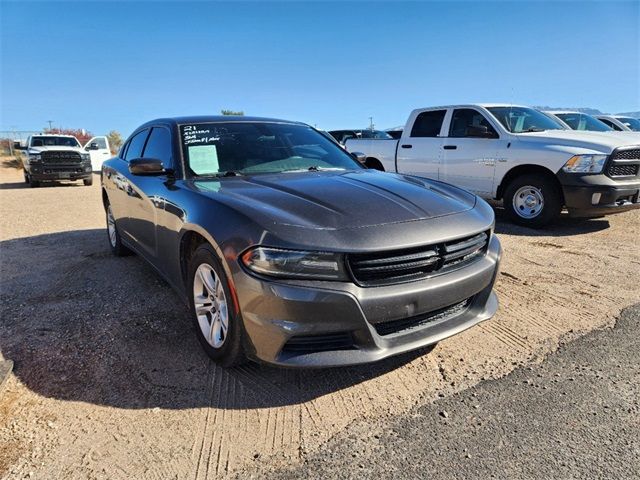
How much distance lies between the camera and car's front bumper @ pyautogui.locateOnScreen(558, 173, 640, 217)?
6.12 meters

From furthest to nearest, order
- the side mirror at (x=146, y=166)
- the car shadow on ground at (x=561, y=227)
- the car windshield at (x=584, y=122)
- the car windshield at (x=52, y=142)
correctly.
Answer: the car windshield at (x=52, y=142) → the car windshield at (x=584, y=122) → the car shadow on ground at (x=561, y=227) → the side mirror at (x=146, y=166)

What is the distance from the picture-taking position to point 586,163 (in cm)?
620

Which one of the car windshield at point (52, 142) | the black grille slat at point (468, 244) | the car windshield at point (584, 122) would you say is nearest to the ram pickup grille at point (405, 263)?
the black grille slat at point (468, 244)

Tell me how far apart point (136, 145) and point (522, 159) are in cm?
543

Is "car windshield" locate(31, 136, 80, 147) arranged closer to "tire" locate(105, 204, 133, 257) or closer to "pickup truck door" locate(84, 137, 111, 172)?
"pickup truck door" locate(84, 137, 111, 172)

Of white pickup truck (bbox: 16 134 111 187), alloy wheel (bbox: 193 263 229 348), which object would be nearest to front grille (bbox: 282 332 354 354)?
alloy wheel (bbox: 193 263 229 348)

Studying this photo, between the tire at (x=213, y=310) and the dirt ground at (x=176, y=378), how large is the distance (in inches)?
6.2

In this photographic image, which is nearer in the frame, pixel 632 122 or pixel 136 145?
pixel 136 145

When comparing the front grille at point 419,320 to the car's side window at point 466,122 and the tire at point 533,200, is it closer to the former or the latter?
the tire at point 533,200

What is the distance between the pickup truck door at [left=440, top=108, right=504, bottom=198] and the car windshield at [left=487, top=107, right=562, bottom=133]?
10.4 inches

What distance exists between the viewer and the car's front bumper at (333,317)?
223 centimetres

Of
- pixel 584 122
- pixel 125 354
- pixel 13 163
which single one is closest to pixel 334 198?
pixel 125 354

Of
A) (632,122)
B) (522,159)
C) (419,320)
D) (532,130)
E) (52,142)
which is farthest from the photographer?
(52,142)

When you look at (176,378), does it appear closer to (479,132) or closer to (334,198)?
(334,198)
